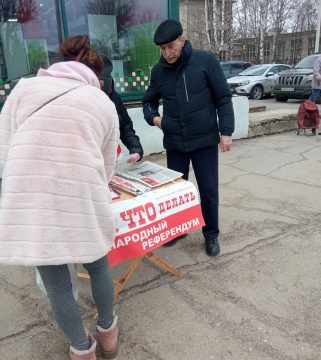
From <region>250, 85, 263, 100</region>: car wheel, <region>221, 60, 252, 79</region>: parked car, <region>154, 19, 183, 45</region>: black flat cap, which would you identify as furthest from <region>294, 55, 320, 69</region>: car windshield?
<region>154, 19, 183, 45</region>: black flat cap

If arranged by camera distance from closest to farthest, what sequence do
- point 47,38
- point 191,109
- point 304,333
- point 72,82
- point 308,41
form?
point 72,82, point 304,333, point 191,109, point 47,38, point 308,41

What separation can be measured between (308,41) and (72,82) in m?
48.1

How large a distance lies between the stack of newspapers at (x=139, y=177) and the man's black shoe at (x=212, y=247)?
0.85 meters

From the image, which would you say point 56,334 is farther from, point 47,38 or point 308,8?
point 308,8

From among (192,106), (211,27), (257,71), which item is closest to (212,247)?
(192,106)

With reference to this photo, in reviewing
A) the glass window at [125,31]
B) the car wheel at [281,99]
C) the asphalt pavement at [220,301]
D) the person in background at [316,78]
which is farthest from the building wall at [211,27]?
the asphalt pavement at [220,301]

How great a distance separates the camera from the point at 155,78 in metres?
2.85

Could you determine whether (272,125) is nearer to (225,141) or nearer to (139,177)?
(225,141)

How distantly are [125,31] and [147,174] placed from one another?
4.01 m

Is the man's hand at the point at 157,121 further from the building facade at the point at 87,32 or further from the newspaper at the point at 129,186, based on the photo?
the building facade at the point at 87,32

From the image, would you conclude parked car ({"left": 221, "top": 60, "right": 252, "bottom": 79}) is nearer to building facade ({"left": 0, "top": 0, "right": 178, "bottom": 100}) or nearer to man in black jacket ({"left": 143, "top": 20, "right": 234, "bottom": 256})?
building facade ({"left": 0, "top": 0, "right": 178, "bottom": 100})

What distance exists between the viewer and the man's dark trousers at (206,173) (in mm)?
2862

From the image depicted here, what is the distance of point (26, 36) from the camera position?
16.3ft

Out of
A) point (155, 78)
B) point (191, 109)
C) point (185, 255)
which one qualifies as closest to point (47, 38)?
point (155, 78)
